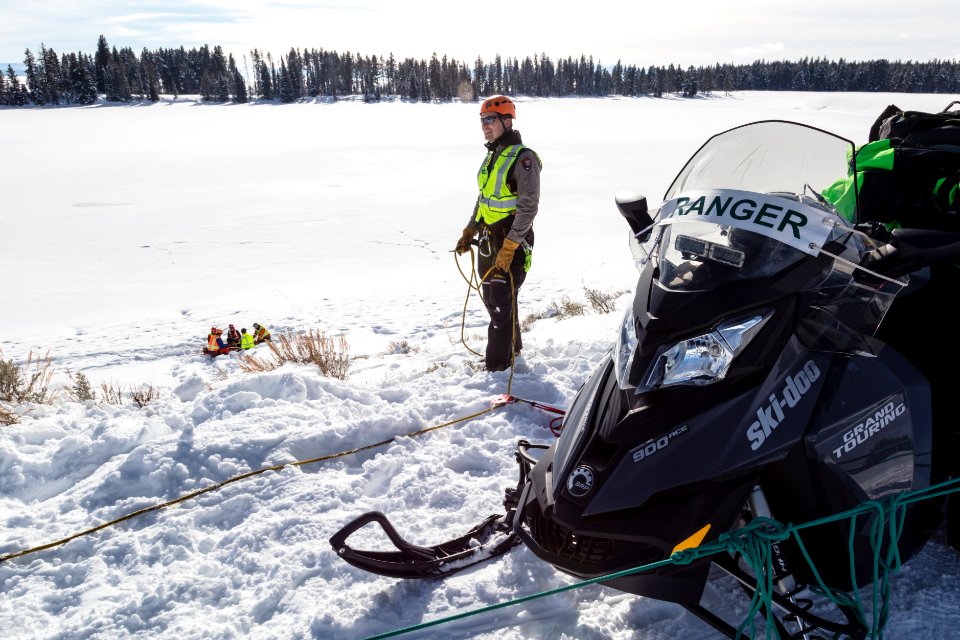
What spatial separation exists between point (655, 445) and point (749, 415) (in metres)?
0.26

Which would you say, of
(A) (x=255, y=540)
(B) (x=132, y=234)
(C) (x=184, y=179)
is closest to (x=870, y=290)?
(A) (x=255, y=540)

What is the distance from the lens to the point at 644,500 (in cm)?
167

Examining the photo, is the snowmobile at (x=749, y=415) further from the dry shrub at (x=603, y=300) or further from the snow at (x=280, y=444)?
the dry shrub at (x=603, y=300)

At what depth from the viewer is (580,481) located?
176 centimetres

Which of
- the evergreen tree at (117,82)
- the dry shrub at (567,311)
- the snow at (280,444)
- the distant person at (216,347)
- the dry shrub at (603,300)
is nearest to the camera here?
the snow at (280,444)

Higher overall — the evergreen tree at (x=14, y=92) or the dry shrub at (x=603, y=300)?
the evergreen tree at (x=14, y=92)

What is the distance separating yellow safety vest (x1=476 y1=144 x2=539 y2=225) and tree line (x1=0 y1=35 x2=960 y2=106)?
92.1 m

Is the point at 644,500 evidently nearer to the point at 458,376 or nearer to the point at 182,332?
the point at 458,376

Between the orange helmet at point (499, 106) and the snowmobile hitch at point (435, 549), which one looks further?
the orange helmet at point (499, 106)

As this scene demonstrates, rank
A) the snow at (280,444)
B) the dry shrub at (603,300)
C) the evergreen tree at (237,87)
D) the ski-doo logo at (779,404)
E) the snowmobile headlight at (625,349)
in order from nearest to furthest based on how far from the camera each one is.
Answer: the ski-doo logo at (779,404) < the snowmobile headlight at (625,349) < the snow at (280,444) < the dry shrub at (603,300) < the evergreen tree at (237,87)

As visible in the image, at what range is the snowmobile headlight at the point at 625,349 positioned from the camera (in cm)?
184

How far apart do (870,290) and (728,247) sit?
16.5 inches

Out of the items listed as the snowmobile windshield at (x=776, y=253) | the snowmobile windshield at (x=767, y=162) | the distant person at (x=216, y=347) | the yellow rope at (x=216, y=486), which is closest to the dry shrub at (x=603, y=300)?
the yellow rope at (x=216, y=486)

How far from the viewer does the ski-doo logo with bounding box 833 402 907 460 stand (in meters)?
1.77
